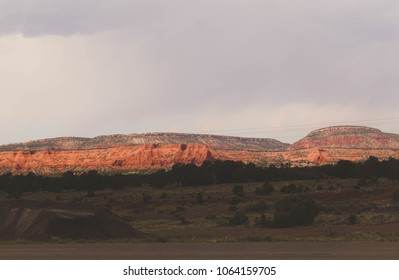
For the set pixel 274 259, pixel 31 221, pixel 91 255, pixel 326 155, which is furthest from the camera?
pixel 326 155

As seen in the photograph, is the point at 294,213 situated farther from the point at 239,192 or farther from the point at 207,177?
the point at 207,177

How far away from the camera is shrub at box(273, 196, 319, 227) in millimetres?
39281

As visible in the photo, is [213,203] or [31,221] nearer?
[31,221]

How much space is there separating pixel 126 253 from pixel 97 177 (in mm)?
70831

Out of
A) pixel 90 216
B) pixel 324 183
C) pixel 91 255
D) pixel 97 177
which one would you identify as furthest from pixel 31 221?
pixel 97 177

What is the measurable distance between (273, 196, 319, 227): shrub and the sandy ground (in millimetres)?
17986

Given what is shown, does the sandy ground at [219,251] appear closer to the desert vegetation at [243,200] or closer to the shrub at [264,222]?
the desert vegetation at [243,200]

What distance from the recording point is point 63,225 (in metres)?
28.8

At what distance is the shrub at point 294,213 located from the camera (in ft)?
129

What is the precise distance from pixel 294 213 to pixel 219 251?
853 inches

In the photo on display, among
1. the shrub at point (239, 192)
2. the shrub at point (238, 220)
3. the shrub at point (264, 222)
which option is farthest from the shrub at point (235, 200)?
the shrub at point (264, 222)

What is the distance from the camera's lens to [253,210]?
166ft

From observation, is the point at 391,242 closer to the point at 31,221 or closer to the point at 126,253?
the point at 126,253

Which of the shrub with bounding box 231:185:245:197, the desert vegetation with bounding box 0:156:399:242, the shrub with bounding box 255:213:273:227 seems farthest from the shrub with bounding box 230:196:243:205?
the shrub with bounding box 255:213:273:227
